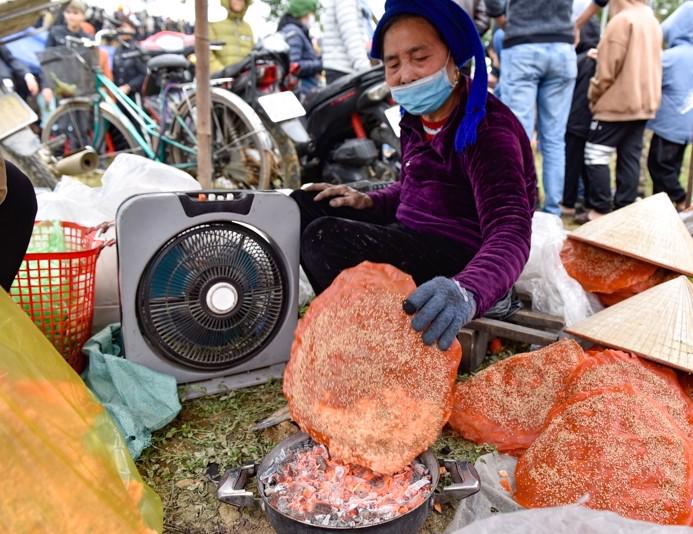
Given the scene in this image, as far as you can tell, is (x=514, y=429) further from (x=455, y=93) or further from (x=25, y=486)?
(x=25, y=486)

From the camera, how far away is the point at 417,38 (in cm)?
180

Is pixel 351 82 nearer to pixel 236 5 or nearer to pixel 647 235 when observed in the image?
pixel 236 5

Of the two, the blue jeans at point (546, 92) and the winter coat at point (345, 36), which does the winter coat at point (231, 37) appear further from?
the blue jeans at point (546, 92)

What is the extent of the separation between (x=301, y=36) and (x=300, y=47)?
4.5 inches

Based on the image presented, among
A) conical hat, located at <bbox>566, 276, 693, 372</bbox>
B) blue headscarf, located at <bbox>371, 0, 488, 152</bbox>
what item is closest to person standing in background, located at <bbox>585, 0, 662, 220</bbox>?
conical hat, located at <bbox>566, 276, 693, 372</bbox>

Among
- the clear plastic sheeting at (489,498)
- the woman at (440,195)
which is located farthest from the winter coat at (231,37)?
the clear plastic sheeting at (489,498)

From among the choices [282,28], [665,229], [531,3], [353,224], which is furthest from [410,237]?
[282,28]

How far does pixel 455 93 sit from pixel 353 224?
59cm

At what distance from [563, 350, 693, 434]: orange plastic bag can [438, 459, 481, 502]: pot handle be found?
498 mm

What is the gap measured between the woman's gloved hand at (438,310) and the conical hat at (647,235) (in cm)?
137

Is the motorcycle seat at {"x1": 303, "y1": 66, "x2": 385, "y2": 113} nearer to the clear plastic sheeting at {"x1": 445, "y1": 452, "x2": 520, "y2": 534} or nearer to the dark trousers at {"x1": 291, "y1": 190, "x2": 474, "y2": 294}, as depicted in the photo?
the dark trousers at {"x1": 291, "y1": 190, "x2": 474, "y2": 294}

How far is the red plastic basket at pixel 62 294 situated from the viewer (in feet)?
6.18

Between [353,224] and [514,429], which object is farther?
[353,224]

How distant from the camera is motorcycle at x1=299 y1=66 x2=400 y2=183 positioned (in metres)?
4.28
